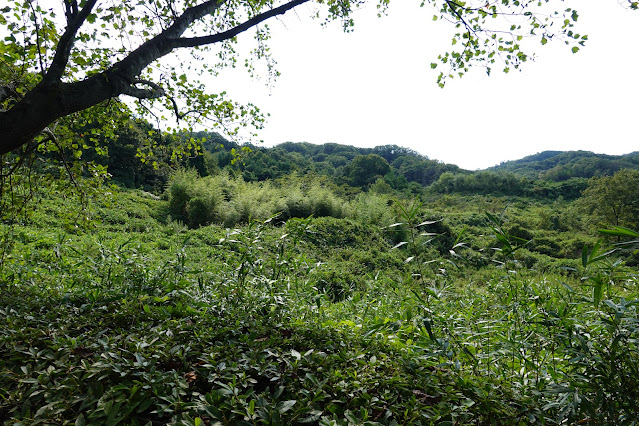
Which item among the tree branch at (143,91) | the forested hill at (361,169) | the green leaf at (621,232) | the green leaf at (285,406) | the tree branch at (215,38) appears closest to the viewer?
the green leaf at (621,232)

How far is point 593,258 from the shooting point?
1052mm

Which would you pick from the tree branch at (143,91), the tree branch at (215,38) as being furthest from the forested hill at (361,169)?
the tree branch at (215,38)

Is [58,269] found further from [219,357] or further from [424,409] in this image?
[424,409]

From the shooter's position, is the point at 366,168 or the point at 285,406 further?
the point at 366,168

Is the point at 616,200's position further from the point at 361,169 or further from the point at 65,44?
the point at 361,169

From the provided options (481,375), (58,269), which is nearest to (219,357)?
(481,375)

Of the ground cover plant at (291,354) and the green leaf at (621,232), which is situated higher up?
the green leaf at (621,232)

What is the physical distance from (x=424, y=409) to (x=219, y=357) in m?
0.86

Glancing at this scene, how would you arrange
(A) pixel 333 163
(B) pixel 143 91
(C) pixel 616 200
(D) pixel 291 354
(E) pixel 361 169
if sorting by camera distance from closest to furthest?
(D) pixel 291 354 < (B) pixel 143 91 < (C) pixel 616 200 < (E) pixel 361 169 < (A) pixel 333 163

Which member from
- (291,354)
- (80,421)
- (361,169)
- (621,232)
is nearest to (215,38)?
(291,354)

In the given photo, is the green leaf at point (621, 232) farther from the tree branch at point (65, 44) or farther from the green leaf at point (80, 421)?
the tree branch at point (65, 44)

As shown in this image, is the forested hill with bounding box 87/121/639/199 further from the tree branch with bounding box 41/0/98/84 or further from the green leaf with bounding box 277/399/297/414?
the green leaf with bounding box 277/399/297/414

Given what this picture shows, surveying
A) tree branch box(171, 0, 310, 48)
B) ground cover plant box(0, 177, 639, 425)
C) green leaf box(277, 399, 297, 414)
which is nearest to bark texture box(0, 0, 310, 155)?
tree branch box(171, 0, 310, 48)

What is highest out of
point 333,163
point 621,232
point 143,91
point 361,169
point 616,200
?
point 333,163
